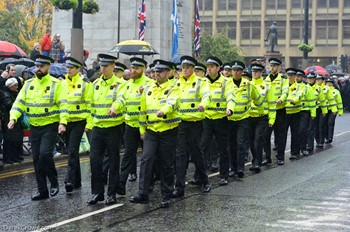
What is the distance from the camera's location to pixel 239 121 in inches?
512

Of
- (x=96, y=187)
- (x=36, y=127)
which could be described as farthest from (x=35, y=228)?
(x=36, y=127)

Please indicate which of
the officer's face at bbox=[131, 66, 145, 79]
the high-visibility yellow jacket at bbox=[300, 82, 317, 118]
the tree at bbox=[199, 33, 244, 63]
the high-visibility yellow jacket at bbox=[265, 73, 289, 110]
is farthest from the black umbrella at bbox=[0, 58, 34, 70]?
the tree at bbox=[199, 33, 244, 63]

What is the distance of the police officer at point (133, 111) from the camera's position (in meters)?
10.8

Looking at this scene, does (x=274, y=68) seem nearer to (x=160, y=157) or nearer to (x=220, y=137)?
(x=220, y=137)

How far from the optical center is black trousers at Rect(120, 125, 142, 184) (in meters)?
10.7

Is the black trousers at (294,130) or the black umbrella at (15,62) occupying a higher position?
the black umbrella at (15,62)

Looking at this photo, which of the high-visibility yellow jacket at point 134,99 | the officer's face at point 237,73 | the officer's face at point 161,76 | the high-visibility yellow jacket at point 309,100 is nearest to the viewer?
the officer's face at point 161,76

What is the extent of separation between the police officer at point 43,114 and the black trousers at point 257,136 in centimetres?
458

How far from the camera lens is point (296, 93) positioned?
52.4 ft

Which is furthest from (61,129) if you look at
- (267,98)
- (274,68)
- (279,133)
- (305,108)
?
(305,108)

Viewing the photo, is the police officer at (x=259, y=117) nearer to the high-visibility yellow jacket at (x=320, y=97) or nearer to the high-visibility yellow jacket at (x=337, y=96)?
the high-visibility yellow jacket at (x=320, y=97)

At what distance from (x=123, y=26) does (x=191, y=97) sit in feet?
70.8

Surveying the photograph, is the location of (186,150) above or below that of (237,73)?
below

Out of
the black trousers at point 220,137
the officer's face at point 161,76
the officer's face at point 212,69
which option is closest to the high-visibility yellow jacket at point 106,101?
the officer's face at point 161,76
